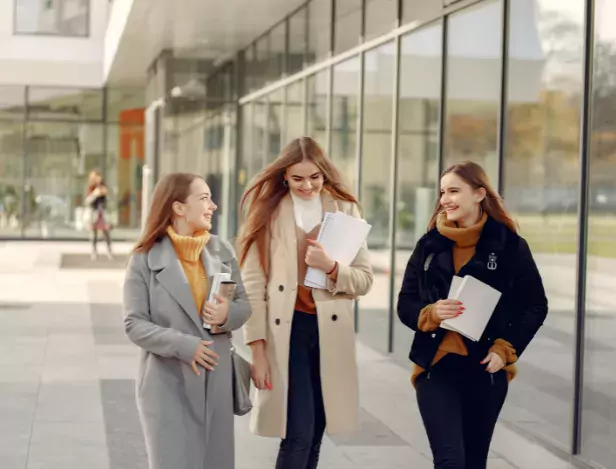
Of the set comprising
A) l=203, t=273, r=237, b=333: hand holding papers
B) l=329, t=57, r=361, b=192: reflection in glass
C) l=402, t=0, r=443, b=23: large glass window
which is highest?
l=402, t=0, r=443, b=23: large glass window

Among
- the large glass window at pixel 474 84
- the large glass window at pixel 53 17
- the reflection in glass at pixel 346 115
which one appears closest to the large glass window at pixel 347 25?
the reflection in glass at pixel 346 115

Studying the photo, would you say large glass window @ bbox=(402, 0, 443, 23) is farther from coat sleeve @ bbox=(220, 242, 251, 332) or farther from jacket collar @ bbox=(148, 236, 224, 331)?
jacket collar @ bbox=(148, 236, 224, 331)

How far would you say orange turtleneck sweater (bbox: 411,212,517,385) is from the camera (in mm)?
4828

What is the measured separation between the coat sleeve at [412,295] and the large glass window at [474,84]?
4.27 meters

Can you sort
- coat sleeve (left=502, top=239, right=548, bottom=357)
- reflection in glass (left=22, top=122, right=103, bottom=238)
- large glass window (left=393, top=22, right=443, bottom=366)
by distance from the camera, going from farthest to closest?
reflection in glass (left=22, top=122, right=103, bottom=238) → large glass window (left=393, top=22, right=443, bottom=366) → coat sleeve (left=502, top=239, right=548, bottom=357)

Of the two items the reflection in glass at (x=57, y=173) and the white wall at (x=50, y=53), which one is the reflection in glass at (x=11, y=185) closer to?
the reflection in glass at (x=57, y=173)

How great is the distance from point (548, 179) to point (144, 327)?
4103 millimetres

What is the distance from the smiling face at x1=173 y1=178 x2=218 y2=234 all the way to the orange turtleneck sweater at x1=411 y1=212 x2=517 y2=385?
0.92 meters

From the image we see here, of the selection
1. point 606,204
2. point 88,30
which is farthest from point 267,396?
point 88,30

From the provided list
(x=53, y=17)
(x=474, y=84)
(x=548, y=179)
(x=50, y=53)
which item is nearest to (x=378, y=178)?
(x=474, y=84)

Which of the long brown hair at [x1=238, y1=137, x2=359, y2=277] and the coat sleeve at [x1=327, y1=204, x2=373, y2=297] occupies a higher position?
the long brown hair at [x1=238, y1=137, x2=359, y2=277]

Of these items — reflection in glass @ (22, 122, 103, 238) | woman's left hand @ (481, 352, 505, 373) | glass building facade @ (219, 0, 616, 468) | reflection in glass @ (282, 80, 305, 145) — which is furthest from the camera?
reflection in glass @ (22, 122, 103, 238)

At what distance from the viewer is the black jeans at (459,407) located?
15.7 feet

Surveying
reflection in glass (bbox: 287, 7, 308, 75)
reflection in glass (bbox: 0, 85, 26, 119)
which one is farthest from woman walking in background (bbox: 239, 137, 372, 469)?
reflection in glass (bbox: 0, 85, 26, 119)
